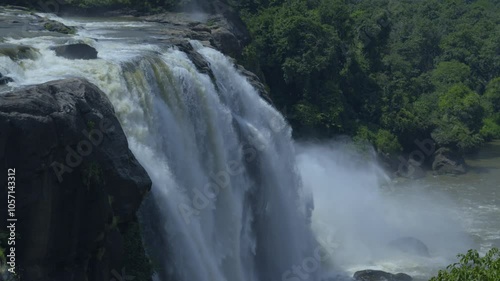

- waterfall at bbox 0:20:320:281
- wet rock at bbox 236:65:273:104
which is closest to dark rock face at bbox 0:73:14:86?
waterfall at bbox 0:20:320:281

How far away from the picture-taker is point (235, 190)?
2133 cm

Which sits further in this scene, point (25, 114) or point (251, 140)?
point (251, 140)

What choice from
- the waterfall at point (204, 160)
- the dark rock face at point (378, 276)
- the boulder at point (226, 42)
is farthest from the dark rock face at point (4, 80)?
the dark rock face at point (378, 276)

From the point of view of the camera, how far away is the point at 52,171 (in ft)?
45.2

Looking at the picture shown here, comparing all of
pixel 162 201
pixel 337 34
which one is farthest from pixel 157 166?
pixel 337 34

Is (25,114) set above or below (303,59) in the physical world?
above

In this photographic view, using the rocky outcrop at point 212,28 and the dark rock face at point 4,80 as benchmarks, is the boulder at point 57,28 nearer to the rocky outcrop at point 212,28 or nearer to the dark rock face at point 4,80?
the rocky outcrop at point 212,28

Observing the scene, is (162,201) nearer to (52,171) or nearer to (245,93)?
(52,171)

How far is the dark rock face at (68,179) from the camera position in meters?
13.2

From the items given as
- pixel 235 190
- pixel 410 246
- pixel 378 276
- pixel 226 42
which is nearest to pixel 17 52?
pixel 235 190

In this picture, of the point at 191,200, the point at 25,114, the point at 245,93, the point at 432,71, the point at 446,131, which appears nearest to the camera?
the point at 25,114

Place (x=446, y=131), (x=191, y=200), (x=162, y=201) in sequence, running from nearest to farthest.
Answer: (x=162, y=201) → (x=191, y=200) → (x=446, y=131)

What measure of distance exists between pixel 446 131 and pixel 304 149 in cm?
818

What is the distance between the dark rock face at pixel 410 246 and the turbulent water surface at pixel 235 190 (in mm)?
244
